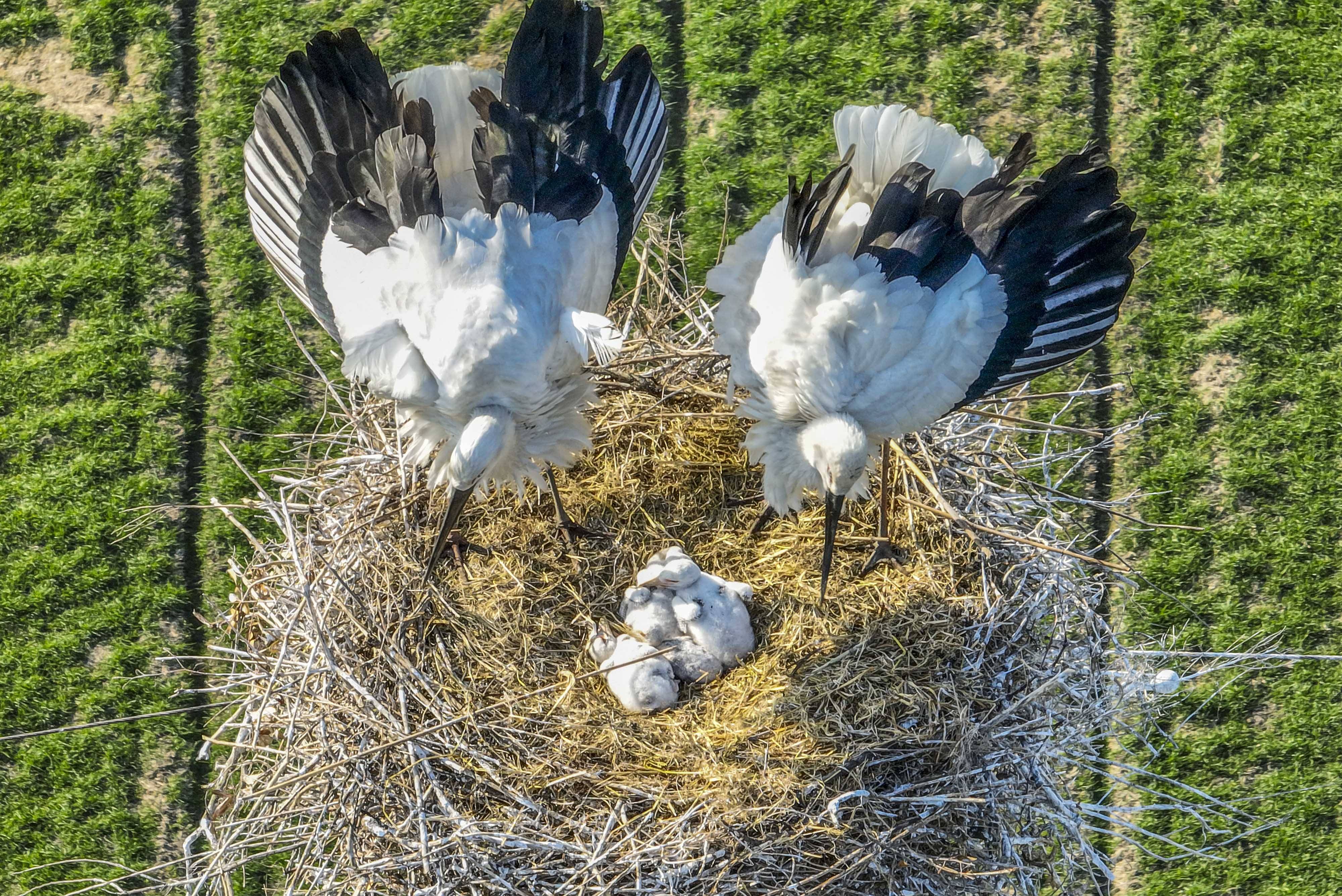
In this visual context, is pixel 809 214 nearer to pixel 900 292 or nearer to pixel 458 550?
pixel 900 292

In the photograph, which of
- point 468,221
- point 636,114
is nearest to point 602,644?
point 468,221

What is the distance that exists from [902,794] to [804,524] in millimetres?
769

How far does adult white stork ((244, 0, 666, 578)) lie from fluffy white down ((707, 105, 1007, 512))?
1.18 feet

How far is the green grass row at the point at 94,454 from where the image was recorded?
3578 mm

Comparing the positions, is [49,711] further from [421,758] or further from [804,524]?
[804,524]

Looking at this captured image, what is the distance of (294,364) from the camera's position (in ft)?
11.7

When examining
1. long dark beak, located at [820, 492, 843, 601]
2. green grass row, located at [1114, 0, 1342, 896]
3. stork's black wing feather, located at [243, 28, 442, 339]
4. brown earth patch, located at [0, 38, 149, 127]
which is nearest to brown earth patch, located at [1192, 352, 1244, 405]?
green grass row, located at [1114, 0, 1342, 896]

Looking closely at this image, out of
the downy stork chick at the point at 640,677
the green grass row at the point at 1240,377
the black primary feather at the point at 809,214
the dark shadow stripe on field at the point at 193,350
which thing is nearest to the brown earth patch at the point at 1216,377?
the green grass row at the point at 1240,377

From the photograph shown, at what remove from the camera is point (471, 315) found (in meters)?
2.48

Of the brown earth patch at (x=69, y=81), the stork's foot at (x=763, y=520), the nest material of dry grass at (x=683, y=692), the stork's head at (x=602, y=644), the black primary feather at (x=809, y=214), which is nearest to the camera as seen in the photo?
the black primary feather at (x=809, y=214)

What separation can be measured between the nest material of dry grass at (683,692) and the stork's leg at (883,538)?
31 mm

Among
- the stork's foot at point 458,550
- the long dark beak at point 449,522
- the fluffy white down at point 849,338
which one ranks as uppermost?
the fluffy white down at point 849,338

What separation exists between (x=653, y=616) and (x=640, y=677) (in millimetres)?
153

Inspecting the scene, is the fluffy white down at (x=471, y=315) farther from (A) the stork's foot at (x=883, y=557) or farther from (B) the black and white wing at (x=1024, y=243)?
(A) the stork's foot at (x=883, y=557)
